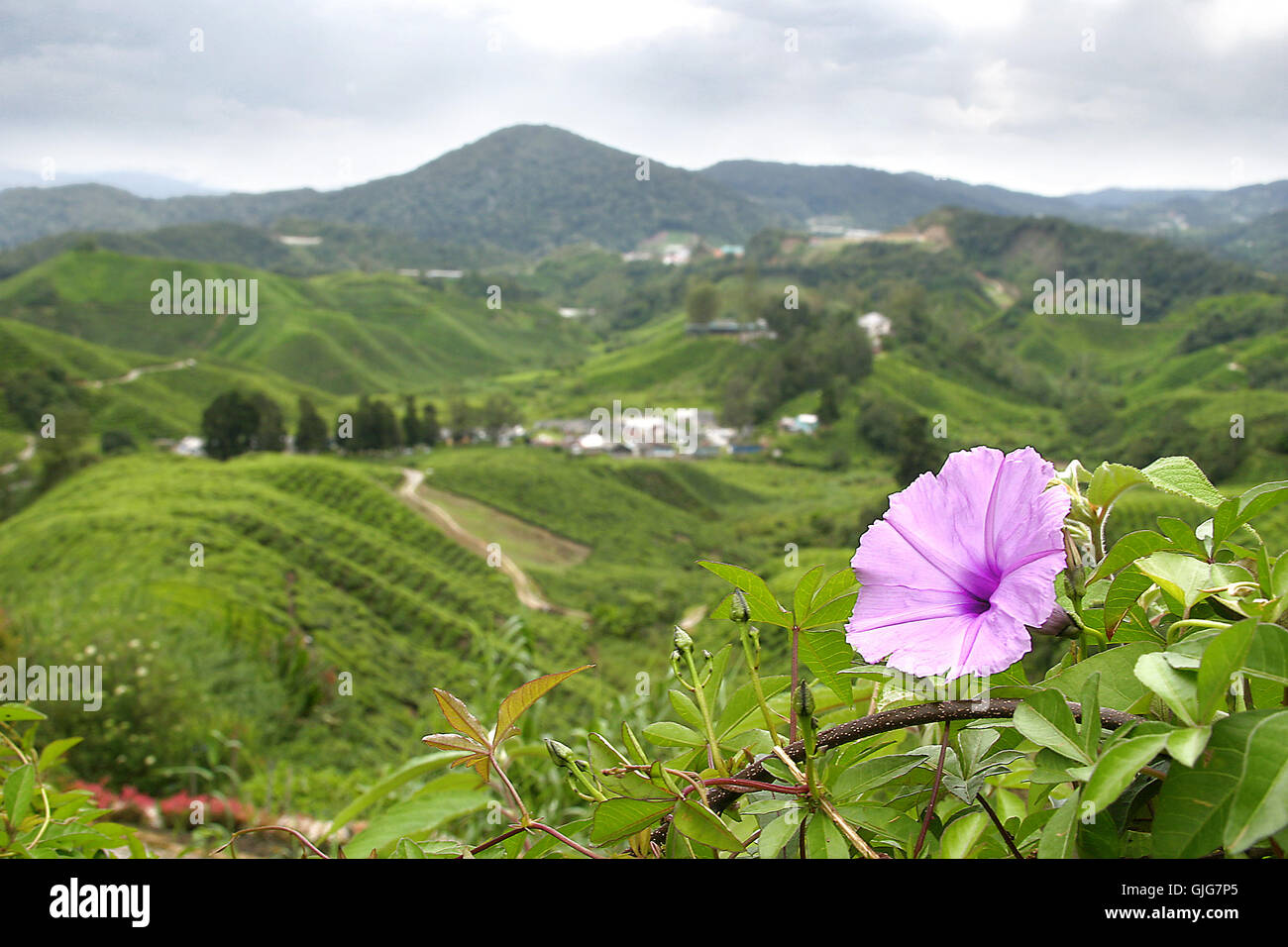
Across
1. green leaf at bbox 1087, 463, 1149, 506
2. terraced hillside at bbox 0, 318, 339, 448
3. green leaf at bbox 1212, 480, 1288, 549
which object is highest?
terraced hillside at bbox 0, 318, 339, 448

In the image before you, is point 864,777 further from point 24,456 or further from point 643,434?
point 643,434

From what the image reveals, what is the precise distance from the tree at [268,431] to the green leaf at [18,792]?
45501 millimetres

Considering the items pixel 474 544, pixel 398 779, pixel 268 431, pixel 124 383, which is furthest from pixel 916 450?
pixel 124 383

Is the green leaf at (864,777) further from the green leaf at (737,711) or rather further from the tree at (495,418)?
the tree at (495,418)

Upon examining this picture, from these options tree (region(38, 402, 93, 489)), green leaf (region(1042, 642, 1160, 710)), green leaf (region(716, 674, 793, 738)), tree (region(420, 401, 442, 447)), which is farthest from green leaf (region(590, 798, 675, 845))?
tree (region(420, 401, 442, 447))

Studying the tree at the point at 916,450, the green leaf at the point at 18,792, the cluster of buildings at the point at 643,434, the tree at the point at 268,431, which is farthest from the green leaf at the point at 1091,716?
the cluster of buildings at the point at 643,434

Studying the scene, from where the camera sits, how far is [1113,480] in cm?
48

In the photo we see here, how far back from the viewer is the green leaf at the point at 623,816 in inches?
17.6

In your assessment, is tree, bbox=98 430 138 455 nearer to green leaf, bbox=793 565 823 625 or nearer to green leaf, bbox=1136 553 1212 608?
green leaf, bbox=793 565 823 625

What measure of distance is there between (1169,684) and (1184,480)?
0.17m

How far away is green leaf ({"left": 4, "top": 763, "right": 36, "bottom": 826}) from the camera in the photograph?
62 centimetres

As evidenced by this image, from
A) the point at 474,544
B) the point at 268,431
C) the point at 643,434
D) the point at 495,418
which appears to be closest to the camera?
the point at 474,544

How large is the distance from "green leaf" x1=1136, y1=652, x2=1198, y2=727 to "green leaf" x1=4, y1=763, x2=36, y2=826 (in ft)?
2.48
